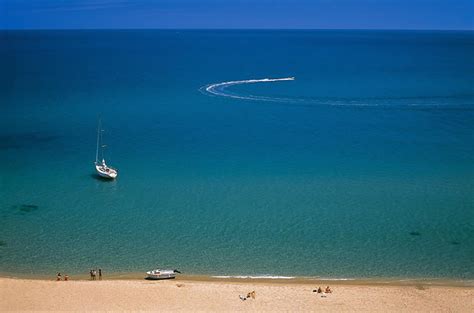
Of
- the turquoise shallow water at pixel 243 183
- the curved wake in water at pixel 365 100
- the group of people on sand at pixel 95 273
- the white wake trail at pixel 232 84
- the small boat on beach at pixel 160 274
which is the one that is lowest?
the small boat on beach at pixel 160 274

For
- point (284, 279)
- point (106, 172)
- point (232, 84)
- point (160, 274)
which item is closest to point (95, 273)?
point (160, 274)

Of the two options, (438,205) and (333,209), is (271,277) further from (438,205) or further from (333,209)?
(438,205)

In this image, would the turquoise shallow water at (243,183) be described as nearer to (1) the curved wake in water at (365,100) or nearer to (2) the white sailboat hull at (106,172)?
(1) the curved wake in water at (365,100)

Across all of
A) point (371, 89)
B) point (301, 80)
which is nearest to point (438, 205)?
point (371, 89)

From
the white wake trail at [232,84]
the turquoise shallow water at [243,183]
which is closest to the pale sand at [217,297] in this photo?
the turquoise shallow water at [243,183]

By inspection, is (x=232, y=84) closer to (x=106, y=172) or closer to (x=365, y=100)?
(x=365, y=100)

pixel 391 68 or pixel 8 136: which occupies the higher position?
pixel 391 68
